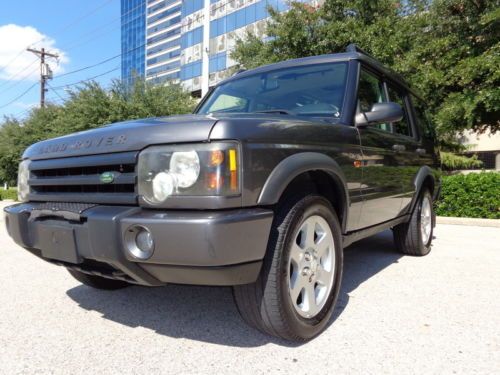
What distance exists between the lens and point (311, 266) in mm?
2473

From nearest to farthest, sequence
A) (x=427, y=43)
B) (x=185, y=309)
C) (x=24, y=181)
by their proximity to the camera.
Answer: (x=24, y=181) < (x=185, y=309) < (x=427, y=43)

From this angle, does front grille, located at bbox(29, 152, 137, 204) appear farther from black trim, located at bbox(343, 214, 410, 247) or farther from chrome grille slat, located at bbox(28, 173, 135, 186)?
black trim, located at bbox(343, 214, 410, 247)

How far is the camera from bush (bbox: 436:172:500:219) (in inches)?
328

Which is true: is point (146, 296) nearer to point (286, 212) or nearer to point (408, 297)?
point (286, 212)

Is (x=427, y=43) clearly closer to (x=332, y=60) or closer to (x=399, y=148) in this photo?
(x=399, y=148)

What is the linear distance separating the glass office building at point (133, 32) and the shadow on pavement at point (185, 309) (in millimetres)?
99535

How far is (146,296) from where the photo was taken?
129 inches

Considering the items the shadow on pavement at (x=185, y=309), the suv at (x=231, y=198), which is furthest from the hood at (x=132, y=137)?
the shadow on pavement at (x=185, y=309)

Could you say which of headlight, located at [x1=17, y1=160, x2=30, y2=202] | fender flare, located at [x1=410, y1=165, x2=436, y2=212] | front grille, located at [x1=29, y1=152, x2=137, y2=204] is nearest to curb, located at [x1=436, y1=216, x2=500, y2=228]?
fender flare, located at [x1=410, y1=165, x2=436, y2=212]

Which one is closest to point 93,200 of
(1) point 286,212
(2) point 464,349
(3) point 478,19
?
(1) point 286,212

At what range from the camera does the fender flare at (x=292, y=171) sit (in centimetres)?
207

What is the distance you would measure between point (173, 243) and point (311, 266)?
958 mm

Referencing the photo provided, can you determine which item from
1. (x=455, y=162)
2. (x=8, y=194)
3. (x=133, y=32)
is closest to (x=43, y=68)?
(x=8, y=194)

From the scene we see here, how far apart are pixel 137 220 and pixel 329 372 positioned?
1.21m
